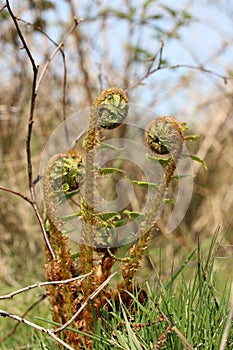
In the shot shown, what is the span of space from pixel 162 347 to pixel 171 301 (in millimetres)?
128

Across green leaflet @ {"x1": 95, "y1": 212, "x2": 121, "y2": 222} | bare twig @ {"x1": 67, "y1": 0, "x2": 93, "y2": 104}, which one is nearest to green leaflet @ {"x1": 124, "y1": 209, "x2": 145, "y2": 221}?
green leaflet @ {"x1": 95, "y1": 212, "x2": 121, "y2": 222}

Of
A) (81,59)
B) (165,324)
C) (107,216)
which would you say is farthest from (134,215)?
(81,59)

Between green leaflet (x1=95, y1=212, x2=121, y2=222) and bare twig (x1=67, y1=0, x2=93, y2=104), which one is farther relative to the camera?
bare twig (x1=67, y1=0, x2=93, y2=104)

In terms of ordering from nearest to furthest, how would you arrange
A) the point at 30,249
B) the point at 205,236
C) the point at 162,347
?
the point at 162,347, the point at 30,249, the point at 205,236

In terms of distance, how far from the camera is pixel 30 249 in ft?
10.4

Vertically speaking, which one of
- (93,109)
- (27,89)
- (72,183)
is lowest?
(72,183)

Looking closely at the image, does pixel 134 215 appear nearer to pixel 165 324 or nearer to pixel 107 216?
pixel 107 216

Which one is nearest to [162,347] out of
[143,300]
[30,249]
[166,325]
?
[166,325]

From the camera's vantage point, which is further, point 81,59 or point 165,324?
point 81,59

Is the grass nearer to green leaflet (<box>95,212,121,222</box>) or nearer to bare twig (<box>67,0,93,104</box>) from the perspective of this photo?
green leaflet (<box>95,212,121,222</box>)

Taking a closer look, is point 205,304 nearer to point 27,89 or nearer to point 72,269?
Result: point 72,269

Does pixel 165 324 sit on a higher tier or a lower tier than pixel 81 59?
lower

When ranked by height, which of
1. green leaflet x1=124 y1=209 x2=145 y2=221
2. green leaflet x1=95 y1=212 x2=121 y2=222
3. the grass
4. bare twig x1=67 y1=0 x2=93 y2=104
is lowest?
the grass

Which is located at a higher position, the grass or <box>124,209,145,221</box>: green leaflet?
<box>124,209,145,221</box>: green leaflet
